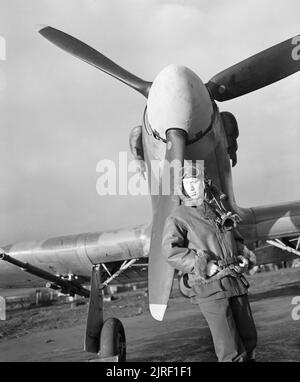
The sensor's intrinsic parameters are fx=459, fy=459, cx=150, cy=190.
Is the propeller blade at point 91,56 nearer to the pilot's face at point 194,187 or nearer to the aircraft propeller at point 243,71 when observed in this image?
the aircraft propeller at point 243,71

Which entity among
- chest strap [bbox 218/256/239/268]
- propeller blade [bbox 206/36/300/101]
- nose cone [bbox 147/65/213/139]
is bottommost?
chest strap [bbox 218/256/239/268]

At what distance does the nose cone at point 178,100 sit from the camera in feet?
17.6

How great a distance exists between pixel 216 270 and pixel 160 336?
256 inches

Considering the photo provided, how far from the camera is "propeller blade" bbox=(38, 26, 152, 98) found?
259 inches

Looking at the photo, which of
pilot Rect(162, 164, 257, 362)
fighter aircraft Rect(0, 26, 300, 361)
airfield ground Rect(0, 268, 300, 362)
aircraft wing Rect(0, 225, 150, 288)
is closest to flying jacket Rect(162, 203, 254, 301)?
pilot Rect(162, 164, 257, 362)

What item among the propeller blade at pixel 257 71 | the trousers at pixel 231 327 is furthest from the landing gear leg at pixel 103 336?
the trousers at pixel 231 327

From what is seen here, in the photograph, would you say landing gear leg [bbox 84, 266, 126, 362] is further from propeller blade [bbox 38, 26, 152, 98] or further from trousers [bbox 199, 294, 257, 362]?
trousers [bbox 199, 294, 257, 362]

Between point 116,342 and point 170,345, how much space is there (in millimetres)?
1351

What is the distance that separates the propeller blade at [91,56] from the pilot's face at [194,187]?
3.60 metres

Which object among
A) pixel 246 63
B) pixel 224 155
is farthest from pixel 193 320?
pixel 246 63

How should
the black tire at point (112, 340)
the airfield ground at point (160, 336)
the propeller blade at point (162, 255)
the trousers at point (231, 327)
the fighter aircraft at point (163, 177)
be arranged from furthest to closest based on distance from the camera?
1. the airfield ground at point (160, 336)
2. the black tire at point (112, 340)
3. the fighter aircraft at point (163, 177)
4. the propeller blade at point (162, 255)
5. the trousers at point (231, 327)

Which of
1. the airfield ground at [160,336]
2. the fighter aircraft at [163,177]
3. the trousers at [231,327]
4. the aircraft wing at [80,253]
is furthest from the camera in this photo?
the aircraft wing at [80,253]

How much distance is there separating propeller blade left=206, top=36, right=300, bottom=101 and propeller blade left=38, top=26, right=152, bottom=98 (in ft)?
3.31

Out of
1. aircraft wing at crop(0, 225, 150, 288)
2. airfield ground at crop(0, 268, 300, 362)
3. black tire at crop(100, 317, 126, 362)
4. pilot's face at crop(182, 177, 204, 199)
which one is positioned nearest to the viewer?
pilot's face at crop(182, 177, 204, 199)
